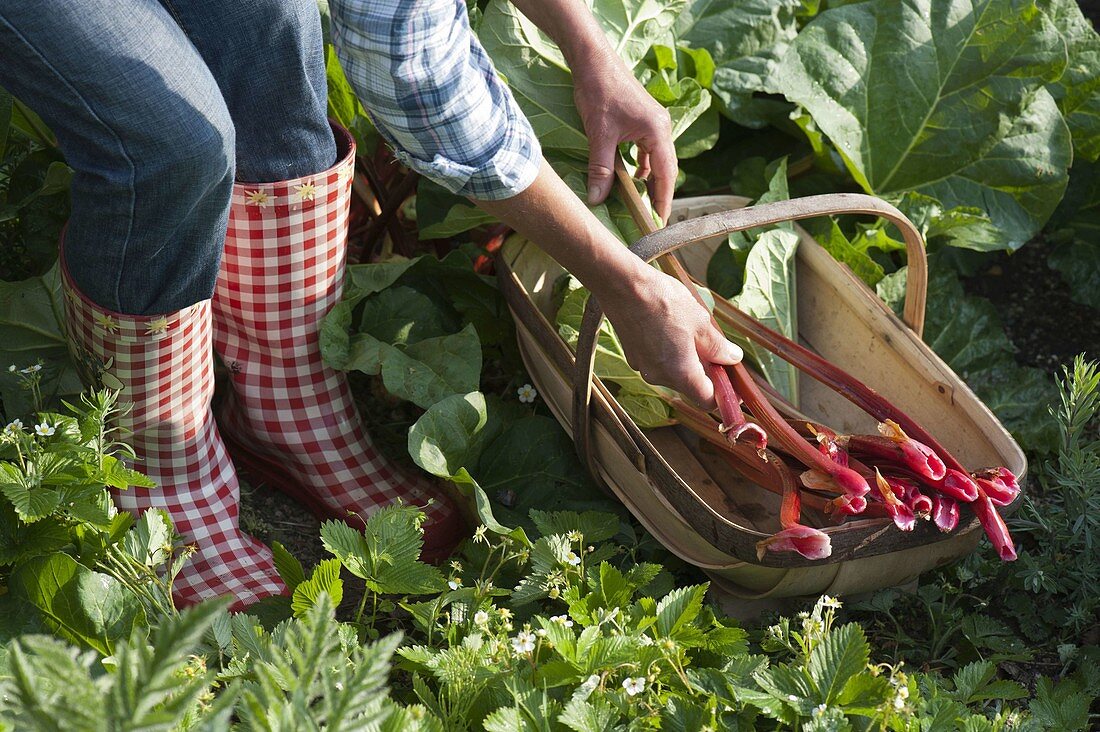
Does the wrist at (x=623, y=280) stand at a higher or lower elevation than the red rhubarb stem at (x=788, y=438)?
higher

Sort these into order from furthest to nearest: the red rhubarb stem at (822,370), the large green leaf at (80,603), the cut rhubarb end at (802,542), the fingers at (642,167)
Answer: the fingers at (642,167), the red rhubarb stem at (822,370), the cut rhubarb end at (802,542), the large green leaf at (80,603)

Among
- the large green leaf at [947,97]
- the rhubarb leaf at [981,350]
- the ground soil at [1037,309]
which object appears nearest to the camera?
the rhubarb leaf at [981,350]

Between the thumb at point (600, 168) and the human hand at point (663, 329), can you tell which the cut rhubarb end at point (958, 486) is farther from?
the thumb at point (600, 168)

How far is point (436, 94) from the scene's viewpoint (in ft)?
4.04

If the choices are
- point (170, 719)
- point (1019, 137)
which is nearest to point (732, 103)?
point (1019, 137)

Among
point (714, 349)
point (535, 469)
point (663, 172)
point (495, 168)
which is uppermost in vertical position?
point (495, 168)

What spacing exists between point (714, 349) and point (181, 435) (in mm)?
924

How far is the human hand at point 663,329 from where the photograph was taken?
1.49 m

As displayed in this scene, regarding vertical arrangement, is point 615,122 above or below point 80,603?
above

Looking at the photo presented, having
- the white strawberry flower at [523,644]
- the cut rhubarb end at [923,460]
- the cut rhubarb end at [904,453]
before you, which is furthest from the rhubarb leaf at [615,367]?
the white strawberry flower at [523,644]

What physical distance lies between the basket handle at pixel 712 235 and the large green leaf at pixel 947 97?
50 cm

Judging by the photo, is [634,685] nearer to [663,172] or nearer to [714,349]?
[714,349]

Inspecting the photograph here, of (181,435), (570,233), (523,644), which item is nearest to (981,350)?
(570,233)

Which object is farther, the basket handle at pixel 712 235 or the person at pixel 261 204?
the basket handle at pixel 712 235
